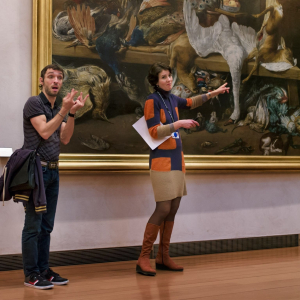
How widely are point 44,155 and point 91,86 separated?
119 cm

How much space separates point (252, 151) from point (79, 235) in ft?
7.34

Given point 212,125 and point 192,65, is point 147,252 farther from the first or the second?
point 192,65

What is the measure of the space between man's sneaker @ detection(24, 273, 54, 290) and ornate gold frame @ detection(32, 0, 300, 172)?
1.16 meters

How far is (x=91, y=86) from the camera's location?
4320 millimetres

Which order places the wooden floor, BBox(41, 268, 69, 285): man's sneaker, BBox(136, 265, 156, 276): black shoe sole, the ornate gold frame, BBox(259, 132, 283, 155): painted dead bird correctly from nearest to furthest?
the wooden floor, BBox(41, 268, 69, 285): man's sneaker, BBox(136, 265, 156, 276): black shoe sole, the ornate gold frame, BBox(259, 132, 283, 155): painted dead bird

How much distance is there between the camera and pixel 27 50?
409 cm

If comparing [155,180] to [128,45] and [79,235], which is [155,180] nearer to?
[79,235]

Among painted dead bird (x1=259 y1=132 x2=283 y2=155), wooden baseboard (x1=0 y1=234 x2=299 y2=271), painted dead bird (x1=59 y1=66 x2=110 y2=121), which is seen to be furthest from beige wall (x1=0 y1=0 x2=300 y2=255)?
painted dead bird (x1=59 y1=66 x2=110 y2=121)

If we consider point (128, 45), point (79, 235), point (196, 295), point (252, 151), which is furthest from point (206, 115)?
point (196, 295)

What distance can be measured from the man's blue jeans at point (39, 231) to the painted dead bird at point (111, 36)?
4.63ft

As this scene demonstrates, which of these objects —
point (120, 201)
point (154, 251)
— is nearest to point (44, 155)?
point (120, 201)

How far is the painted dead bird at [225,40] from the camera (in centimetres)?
478

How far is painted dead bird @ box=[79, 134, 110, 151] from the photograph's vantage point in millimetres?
4303

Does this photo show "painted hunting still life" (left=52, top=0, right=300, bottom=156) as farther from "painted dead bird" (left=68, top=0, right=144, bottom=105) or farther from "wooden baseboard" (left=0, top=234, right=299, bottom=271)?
"wooden baseboard" (left=0, top=234, right=299, bottom=271)
